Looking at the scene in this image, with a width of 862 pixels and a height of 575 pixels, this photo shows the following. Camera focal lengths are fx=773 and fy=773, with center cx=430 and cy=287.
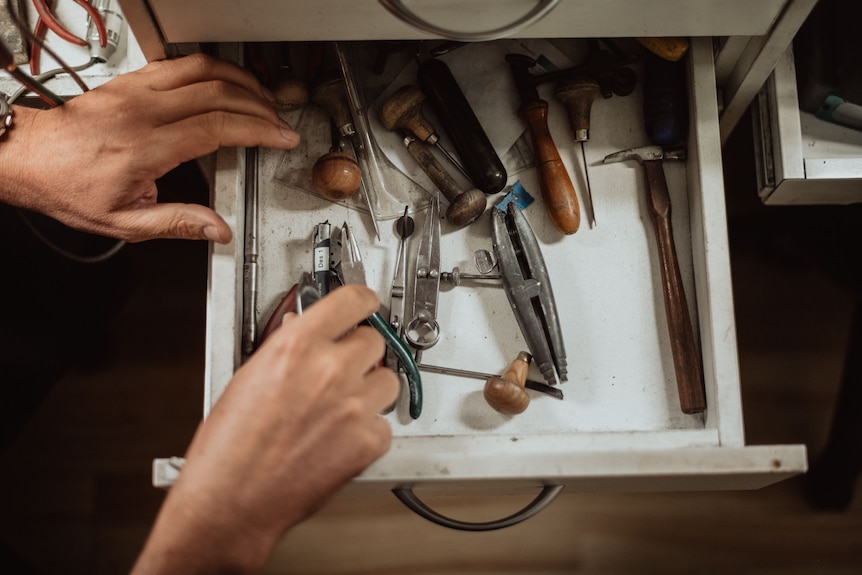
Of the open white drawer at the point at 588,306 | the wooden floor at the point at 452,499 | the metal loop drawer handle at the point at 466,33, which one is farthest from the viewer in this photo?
the wooden floor at the point at 452,499

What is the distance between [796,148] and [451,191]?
40cm

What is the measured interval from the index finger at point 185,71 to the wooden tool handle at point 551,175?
316 millimetres

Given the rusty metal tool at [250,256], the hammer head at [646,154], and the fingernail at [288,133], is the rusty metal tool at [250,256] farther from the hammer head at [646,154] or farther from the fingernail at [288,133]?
the hammer head at [646,154]

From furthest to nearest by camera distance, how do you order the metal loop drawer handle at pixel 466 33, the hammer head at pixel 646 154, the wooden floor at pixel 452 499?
the wooden floor at pixel 452 499 < the hammer head at pixel 646 154 < the metal loop drawer handle at pixel 466 33

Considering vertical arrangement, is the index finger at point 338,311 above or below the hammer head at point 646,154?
below

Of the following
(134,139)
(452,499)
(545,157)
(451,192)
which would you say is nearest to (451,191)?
(451,192)

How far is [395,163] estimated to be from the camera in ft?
2.78

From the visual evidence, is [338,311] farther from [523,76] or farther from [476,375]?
[523,76]

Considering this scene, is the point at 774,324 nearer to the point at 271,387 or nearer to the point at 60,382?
the point at 271,387

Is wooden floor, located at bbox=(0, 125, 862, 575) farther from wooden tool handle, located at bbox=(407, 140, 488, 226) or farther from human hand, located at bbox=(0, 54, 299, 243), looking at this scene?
wooden tool handle, located at bbox=(407, 140, 488, 226)

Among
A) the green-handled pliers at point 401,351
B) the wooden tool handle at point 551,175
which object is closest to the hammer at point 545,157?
the wooden tool handle at point 551,175

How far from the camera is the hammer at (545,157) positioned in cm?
81

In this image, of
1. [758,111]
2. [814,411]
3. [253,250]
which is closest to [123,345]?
[253,250]

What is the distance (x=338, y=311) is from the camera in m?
0.65
